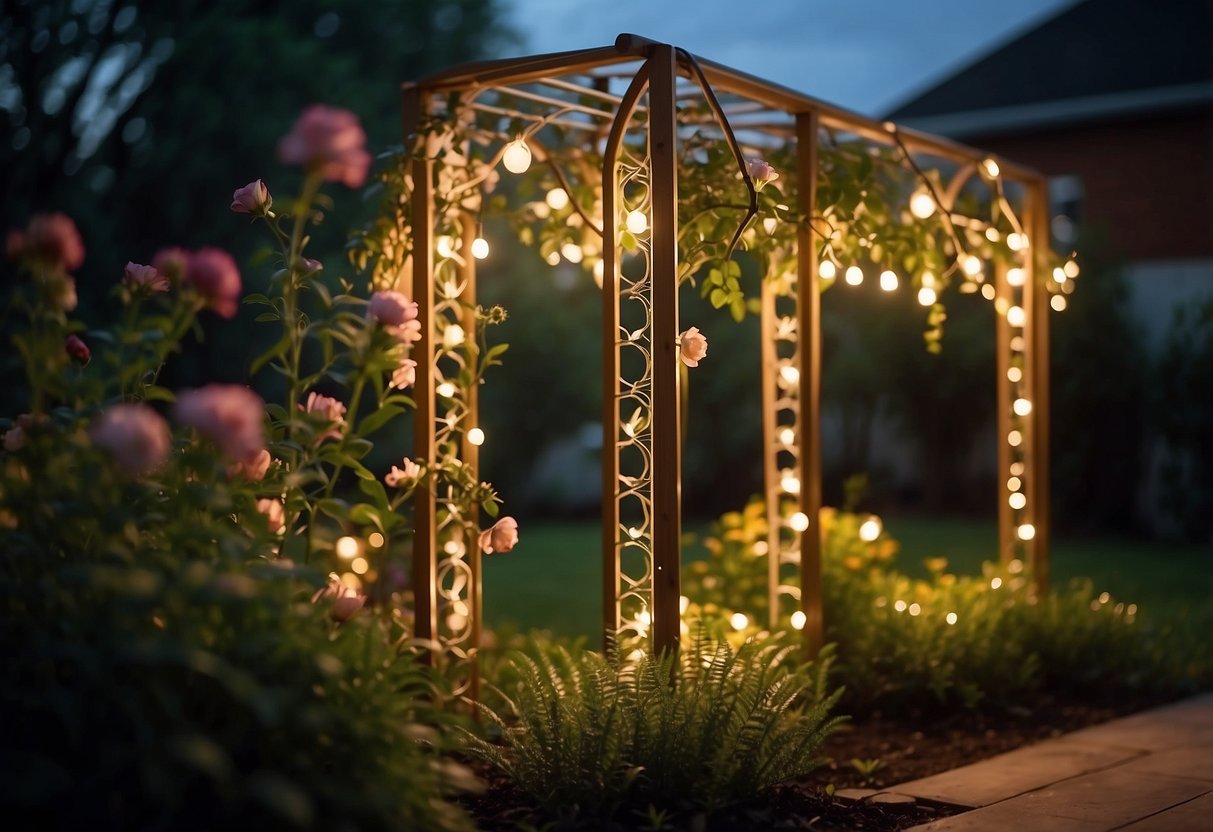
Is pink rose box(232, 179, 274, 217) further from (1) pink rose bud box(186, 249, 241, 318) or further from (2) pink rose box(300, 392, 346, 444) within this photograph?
(1) pink rose bud box(186, 249, 241, 318)

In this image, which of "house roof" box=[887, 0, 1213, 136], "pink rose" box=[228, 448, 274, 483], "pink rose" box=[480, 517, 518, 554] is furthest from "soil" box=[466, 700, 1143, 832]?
"house roof" box=[887, 0, 1213, 136]

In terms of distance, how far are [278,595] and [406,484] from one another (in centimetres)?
138

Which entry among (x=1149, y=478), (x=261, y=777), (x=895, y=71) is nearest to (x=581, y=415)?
(x=1149, y=478)

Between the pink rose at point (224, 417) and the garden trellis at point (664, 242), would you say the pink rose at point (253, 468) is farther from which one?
the garden trellis at point (664, 242)

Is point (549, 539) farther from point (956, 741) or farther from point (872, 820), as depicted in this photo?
point (872, 820)

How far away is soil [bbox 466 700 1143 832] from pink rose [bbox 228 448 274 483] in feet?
3.30

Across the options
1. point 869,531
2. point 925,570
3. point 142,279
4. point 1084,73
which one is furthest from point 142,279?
point 1084,73

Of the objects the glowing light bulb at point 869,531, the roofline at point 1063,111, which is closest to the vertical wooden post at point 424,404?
the glowing light bulb at point 869,531

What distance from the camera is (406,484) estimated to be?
382 centimetres

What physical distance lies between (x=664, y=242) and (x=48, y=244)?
1615mm

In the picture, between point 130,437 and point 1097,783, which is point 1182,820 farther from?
point 130,437

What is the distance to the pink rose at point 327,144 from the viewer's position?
2.54 m

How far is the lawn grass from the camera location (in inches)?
303

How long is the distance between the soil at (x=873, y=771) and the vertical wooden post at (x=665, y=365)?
1.87 feet
